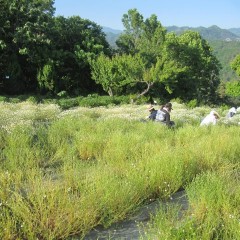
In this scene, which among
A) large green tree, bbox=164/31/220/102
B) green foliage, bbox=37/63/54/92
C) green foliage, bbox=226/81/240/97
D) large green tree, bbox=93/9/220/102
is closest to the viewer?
green foliage, bbox=37/63/54/92

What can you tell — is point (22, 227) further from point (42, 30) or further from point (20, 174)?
point (42, 30)

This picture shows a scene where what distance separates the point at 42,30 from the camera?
3136cm

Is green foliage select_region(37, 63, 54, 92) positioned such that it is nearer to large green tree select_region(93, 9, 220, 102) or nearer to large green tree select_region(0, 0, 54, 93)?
large green tree select_region(0, 0, 54, 93)

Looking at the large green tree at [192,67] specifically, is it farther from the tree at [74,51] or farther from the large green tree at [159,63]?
the tree at [74,51]

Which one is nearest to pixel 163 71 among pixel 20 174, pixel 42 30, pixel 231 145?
pixel 42 30

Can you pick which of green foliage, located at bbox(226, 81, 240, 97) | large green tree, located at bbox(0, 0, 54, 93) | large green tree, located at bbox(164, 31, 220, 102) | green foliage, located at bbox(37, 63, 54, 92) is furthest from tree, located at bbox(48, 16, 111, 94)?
green foliage, located at bbox(226, 81, 240, 97)

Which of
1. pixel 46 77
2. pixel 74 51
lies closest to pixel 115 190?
pixel 46 77

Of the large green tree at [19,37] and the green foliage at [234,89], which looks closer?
the large green tree at [19,37]

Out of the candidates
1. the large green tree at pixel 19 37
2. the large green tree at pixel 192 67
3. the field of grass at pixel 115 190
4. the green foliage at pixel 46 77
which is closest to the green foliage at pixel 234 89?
the large green tree at pixel 192 67

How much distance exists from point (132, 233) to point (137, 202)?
2.05 feet

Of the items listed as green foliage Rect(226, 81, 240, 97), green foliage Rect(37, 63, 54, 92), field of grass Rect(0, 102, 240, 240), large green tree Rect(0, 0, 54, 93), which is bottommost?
green foliage Rect(226, 81, 240, 97)

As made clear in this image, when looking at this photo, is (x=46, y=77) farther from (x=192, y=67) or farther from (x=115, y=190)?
(x=115, y=190)

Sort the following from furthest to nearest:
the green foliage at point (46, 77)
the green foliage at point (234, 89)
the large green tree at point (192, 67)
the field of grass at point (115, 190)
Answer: the large green tree at point (192, 67)
the green foliage at point (234, 89)
the green foliage at point (46, 77)
the field of grass at point (115, 190)

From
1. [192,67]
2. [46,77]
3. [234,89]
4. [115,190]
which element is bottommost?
[234,89]
